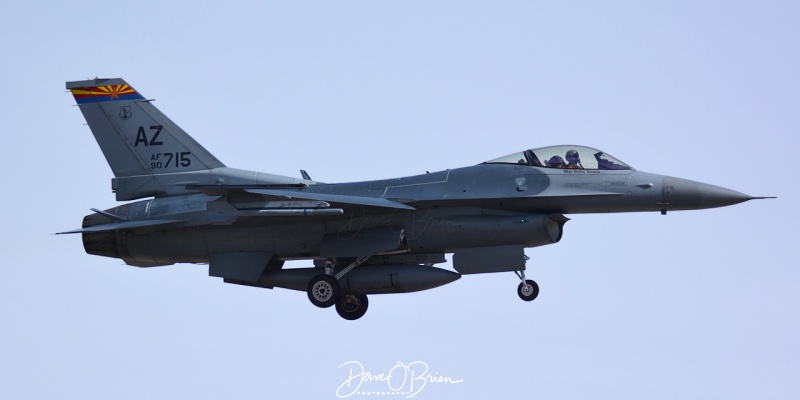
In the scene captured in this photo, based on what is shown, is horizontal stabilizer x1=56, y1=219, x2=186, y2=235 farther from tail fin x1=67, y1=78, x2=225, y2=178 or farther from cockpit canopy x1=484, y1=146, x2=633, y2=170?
cockpit canopy x1=484, y1=146, x2=633, y2=170

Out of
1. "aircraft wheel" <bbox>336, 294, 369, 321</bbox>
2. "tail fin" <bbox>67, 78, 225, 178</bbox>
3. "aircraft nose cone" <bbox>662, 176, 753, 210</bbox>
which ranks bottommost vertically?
"aircraft wheel" <bbox>336, 294, 369, 321</bbox>

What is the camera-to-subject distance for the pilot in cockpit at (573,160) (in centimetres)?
2089

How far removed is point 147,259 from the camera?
22781mm

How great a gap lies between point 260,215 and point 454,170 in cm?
325

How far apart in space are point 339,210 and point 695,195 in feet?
18.2

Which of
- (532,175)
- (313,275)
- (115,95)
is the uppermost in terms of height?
(115,95)

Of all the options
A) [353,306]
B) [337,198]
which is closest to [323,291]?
[353,306]

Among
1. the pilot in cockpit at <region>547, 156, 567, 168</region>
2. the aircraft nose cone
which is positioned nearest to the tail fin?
the pilot in cockpit at <region>547, 156, 567, 168</region>

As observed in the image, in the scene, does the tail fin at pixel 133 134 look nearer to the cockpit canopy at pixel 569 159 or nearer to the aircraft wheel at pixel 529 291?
the cockpit canopy at pixel 569 159

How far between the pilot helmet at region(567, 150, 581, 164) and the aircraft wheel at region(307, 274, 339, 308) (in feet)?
14.3

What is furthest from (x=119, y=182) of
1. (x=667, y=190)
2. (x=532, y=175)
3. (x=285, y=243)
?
(x=667, y=190)

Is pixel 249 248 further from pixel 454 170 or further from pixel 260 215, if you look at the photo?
pixel 454 170

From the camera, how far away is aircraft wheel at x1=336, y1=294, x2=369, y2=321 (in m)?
22.9

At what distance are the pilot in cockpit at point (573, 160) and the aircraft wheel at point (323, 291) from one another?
14.2 ft
